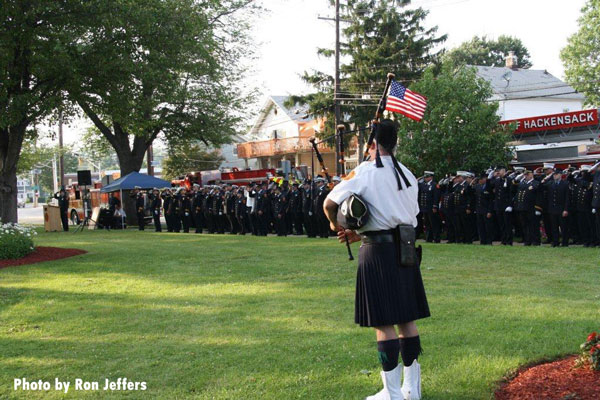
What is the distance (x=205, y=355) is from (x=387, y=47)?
3400 centimetres

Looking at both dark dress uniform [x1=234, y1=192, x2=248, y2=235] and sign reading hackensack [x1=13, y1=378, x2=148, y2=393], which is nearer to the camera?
sign reading hackensack [x1=13, y1=378, x2=148, y2=393]

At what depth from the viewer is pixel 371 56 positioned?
37375mm

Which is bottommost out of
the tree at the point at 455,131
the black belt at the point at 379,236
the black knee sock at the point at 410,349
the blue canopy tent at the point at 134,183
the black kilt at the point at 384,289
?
the black knee sock at the point at 410,349

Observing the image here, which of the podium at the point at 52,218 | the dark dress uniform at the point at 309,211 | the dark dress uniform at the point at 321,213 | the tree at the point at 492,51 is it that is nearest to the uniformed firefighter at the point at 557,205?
the dark dress uniform at the point at 321,213

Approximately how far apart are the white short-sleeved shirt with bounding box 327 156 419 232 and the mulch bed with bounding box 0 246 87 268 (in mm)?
11960

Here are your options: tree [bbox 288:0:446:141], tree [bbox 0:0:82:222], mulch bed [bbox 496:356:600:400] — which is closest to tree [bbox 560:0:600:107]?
tree [bbox 288:0:446:141]

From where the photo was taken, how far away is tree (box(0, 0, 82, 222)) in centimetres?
1507

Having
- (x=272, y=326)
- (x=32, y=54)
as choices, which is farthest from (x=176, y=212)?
(x=272, y=326)

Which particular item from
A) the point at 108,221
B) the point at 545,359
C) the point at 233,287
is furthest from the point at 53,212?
the point at 545,359

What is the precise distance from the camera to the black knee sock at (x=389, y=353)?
454 centimetres

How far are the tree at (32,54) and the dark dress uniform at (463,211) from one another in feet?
35.9

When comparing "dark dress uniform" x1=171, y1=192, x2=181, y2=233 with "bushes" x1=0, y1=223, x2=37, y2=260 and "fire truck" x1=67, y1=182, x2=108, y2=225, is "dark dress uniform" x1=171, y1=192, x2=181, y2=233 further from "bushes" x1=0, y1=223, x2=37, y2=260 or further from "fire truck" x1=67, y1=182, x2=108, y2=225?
"bushes" x1=0, y1=223, x2=37, y2=260

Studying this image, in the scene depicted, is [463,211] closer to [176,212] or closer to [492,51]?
[176,212]

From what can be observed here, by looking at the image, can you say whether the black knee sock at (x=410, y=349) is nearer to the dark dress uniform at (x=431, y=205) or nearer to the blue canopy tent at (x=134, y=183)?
the dark dress uniform at (x=431, y=205)
